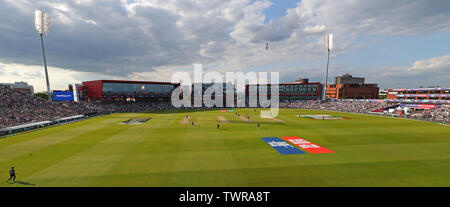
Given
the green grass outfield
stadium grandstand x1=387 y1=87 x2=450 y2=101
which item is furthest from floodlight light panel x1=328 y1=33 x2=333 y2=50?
the green grass outfield

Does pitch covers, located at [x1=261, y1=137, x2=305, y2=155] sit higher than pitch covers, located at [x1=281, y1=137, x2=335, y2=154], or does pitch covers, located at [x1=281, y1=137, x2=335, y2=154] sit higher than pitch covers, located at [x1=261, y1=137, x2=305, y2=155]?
pitch covers, located at [x1=261, y1=137, x2=305, y2=155]

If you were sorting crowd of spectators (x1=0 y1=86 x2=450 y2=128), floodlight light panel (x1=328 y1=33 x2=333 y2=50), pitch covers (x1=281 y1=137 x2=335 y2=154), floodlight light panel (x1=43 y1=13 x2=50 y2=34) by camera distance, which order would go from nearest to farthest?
pitch covers (x1=281 y1=137 x2=335 y2=154)
crowd of spectators (x1=0 y1=86 x2=450 y2=128)
floodlight light panel (x1=43 y1=13 x2=50 y2=34)
floodlight light panel (x1=328 y1=33 x2=333 y2=50)

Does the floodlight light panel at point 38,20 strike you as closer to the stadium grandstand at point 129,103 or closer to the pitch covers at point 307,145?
the stadium grandstand at point 129,103

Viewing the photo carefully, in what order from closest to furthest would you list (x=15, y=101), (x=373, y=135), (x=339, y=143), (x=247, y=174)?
(x=247, y=174)
(x=339, y=143)
(x=373, y=135)
(x=15, y=101)

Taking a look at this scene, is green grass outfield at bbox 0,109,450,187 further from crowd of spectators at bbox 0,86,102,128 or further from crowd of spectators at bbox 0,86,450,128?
crowd of spectators at bbox 0,86,450,128

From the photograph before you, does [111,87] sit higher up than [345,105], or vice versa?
[111,87]

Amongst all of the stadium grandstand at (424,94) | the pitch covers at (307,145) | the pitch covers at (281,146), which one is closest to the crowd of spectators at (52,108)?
the stadium grandstand at (424,94)

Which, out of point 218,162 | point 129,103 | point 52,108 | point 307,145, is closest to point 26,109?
point 52,108

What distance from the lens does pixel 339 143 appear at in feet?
74.5

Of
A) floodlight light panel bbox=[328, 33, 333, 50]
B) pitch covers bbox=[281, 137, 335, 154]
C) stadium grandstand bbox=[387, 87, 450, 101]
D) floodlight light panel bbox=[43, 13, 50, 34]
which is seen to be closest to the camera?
pitch covers bbox=[281, 137, 335, 154]

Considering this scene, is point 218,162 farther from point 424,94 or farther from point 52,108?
point 424,94

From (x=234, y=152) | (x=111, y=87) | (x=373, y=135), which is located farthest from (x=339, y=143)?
(x=111, y=87)

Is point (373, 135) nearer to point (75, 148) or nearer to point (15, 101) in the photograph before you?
point (75, 148)
